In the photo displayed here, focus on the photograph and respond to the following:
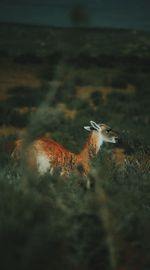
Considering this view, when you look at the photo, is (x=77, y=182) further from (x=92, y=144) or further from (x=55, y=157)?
(x=92, y=144)

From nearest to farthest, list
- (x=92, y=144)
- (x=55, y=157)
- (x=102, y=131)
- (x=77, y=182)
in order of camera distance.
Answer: (x=77, y=182) < (x=55, y=157) < (x=92, y=144) < (x=102, y=131)

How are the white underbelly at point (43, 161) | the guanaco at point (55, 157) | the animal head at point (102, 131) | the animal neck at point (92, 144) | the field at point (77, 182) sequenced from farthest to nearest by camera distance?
the animal head at point (102, 131) → the animal neck at point (92, 144) → the white underbelly at point (43, 161) → the guanaco at point (55, 157) → the field at point (77, 182)

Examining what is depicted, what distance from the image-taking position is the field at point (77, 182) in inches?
176

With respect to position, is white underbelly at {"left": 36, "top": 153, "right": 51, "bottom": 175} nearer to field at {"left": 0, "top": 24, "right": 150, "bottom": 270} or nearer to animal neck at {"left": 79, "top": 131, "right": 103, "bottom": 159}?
field at {"left": 0, "top": 24, "right": 150, "bottom": 270}

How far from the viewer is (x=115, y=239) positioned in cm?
514

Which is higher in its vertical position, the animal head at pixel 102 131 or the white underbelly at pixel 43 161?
the white underbelly at pixel 43 161

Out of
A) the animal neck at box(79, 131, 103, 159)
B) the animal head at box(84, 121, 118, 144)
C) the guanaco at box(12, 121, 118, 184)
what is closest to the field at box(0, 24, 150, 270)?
the guanaco at box(12, 121, 118, 184)

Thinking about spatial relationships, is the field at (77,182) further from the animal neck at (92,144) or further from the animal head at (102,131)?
the animal head at (102,131)

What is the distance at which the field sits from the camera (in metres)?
4.46

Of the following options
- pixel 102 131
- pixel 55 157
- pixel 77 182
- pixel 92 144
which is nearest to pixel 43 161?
pixel 55 157

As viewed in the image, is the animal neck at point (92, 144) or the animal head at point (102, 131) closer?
the animal neck at point (92, 144)

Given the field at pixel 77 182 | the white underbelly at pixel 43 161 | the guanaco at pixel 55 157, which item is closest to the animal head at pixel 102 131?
the field at pixel 77 182

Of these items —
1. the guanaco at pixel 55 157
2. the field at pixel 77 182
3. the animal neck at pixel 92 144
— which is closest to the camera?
the field at pixel 77 182

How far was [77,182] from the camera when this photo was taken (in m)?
8.44
